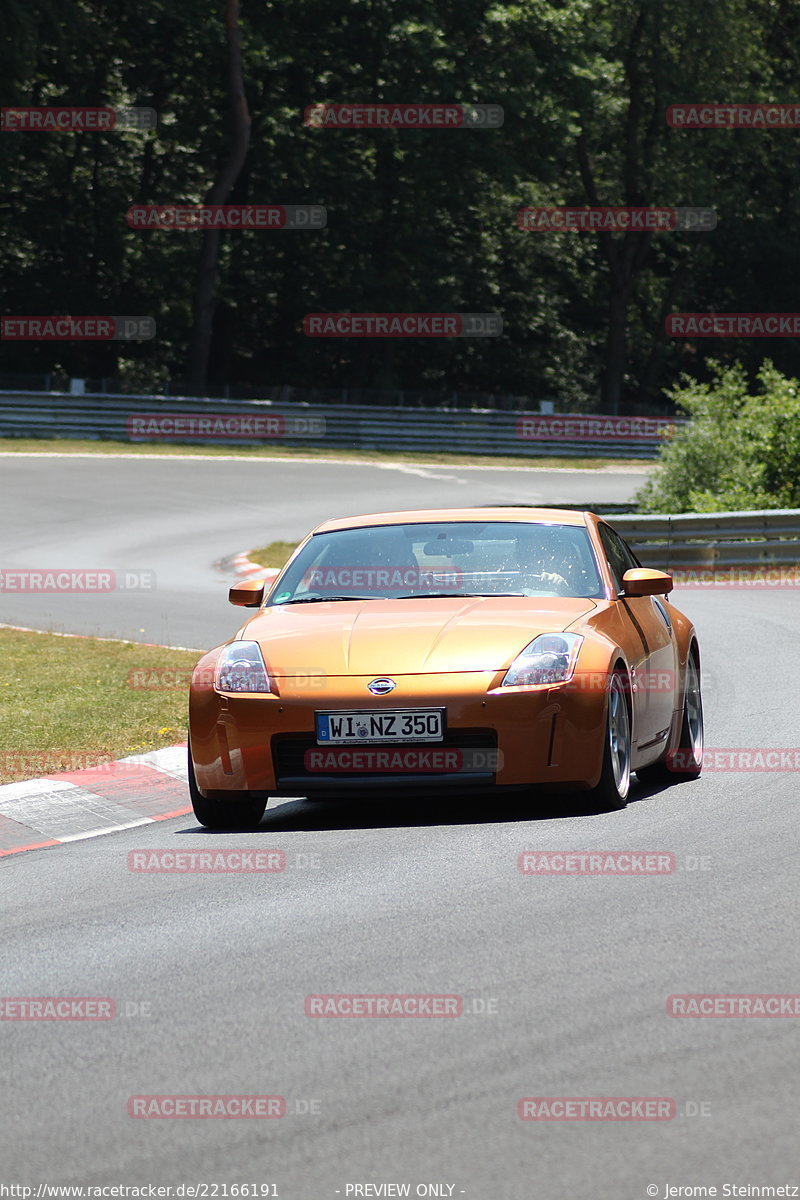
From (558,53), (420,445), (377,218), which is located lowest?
(420,445)

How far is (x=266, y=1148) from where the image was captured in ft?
12.7

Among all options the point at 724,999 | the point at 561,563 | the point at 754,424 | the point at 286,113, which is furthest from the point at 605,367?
the point at 724,999

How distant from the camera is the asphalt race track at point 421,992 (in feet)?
12.5

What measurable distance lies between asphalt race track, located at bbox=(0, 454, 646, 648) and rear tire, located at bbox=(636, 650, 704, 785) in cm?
628

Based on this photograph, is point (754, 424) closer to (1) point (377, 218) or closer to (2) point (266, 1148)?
(2) point (266, 1148)

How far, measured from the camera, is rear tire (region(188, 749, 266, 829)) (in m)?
7.94

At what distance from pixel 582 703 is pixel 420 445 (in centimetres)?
3961
